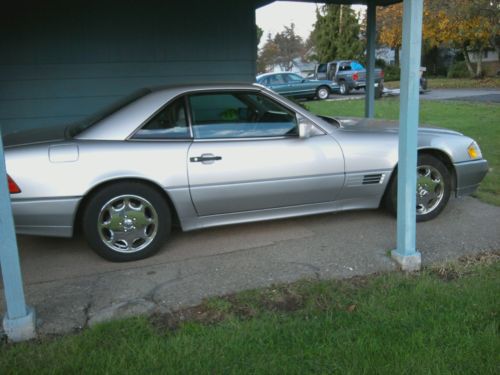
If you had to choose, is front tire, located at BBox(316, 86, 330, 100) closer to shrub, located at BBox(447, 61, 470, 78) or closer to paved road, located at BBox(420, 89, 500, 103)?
paved road, located at BBox(420, 89, 500, 103)

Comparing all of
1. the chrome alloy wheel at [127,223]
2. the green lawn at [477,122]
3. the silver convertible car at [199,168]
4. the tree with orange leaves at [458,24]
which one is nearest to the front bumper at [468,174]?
the silver convertible car at [199,168]

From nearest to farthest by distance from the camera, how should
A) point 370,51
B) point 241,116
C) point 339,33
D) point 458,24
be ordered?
point 241,116 → point 370,51 → point 458,24 → point 339,33

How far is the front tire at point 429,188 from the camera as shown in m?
4.76

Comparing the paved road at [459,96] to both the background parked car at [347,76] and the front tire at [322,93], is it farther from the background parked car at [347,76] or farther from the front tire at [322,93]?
the background parked car at [347,76]

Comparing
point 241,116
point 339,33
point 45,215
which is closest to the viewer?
point 45,215

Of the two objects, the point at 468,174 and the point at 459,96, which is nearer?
the point at 468,174

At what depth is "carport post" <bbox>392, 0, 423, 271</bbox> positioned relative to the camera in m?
3.56

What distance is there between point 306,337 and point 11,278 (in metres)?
1.77

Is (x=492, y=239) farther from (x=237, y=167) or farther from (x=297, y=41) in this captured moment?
(x=297, y=41)

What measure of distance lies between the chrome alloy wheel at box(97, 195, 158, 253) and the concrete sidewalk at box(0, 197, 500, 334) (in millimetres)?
181

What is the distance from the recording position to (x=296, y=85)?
78.0 feet

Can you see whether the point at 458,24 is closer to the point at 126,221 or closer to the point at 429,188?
the point at 429,188

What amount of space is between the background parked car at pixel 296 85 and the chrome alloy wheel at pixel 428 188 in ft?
60.9

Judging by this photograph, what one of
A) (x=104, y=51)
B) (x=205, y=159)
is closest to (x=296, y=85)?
(x=104, y=51)
